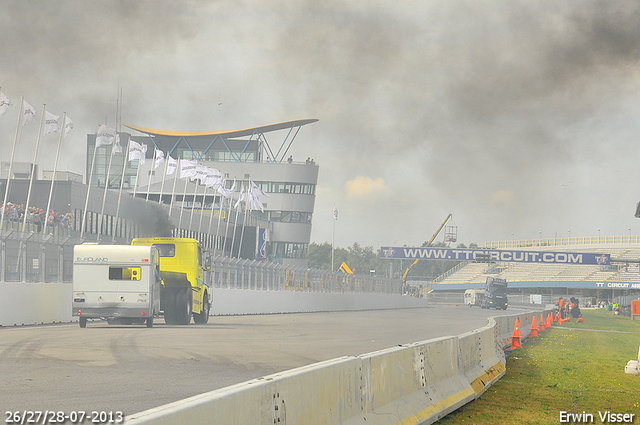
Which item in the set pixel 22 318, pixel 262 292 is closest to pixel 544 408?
pixel 22 318

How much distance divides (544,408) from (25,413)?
665cm

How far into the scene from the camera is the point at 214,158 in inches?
4791

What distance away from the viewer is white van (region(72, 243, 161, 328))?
2572cm

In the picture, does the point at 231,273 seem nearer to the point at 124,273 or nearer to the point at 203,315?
the point at 203,315

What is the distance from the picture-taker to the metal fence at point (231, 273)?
86.2 feet

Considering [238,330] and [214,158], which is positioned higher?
[214,158]

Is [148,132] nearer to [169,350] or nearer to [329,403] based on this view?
[169,350]

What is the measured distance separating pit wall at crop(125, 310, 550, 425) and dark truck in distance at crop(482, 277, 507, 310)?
74.0 m

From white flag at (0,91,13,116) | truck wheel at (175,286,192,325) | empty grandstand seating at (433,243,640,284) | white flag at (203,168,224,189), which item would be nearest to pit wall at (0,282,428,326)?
truck wheel at (175,286,192,325)

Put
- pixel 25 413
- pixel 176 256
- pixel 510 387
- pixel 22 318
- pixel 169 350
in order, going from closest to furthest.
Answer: pixel 25 413, pixel 510 387, pixel 169 350, pixel 22 318, pixel 176 256

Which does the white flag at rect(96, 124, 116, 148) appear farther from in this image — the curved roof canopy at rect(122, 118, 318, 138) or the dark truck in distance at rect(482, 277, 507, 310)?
the curved roof canopy at rect(122, 118, 318, 138)

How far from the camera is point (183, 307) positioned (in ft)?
97.8

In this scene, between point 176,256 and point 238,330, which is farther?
point 176,256

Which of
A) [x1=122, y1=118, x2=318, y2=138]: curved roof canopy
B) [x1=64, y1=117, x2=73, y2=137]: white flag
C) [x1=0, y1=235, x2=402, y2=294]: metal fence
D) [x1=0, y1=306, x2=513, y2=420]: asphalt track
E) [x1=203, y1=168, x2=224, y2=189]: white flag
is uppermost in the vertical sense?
[x1=122, y1=118, x2=318, y2=138]: curved roof canopy
